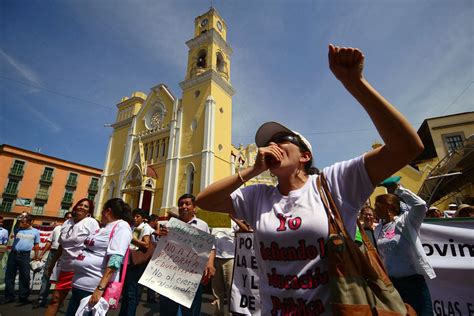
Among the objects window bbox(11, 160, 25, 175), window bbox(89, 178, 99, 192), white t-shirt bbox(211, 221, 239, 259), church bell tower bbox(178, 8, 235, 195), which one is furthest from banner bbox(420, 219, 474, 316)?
window bbox(89, 178, 99, 192)

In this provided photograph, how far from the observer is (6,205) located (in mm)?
33469

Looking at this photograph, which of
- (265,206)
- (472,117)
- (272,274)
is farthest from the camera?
(472,117)

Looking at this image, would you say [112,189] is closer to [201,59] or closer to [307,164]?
[201,59]

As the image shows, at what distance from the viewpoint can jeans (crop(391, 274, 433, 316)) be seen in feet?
8.77

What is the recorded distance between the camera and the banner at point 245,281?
387 cm

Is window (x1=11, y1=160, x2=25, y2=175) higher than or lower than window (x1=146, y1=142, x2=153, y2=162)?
higher

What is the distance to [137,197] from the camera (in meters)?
23.2

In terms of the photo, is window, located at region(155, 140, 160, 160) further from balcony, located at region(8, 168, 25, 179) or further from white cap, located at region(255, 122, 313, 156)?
white cap, located at region(255, 122, 313, 156)

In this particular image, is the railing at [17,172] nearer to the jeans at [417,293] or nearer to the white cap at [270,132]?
the white cap at [270,132]

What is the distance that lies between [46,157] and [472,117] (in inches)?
1929

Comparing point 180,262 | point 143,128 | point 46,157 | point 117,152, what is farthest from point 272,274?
point 46,157

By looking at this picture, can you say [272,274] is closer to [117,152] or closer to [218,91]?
[218,91]

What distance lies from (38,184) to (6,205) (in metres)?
4.22

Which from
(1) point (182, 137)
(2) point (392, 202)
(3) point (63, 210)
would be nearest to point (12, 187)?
(3) point (63, 210)
